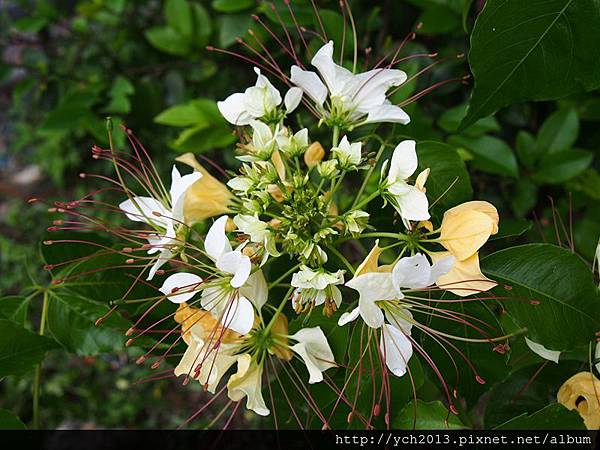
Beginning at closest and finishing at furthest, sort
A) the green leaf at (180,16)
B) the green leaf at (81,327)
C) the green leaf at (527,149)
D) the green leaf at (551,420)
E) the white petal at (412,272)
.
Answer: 1. the white petal at (412,272)
2. the green leaf at (551,420)
3. the green leaf at (81,327)
4. the green leaf at (527,149)
5. the green leaf at (180,16)

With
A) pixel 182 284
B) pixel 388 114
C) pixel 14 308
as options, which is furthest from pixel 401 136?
pixel 14 308

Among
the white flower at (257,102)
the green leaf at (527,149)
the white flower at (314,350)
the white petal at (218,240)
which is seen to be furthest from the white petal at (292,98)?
the green leaf at (527,149)

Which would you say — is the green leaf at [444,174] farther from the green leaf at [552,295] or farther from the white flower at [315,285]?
the white flower at [315,285]

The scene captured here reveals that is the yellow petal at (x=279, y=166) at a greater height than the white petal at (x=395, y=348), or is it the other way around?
the yellow petal at (x=279, y=166)

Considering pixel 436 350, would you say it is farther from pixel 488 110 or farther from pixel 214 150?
pixel 214 150

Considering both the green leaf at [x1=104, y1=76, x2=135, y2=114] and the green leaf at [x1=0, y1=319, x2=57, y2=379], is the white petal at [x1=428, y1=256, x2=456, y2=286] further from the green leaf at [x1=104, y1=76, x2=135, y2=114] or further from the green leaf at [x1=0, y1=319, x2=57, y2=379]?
the green leaf at [x1=104, y1=76, x2=135, y2=114]
